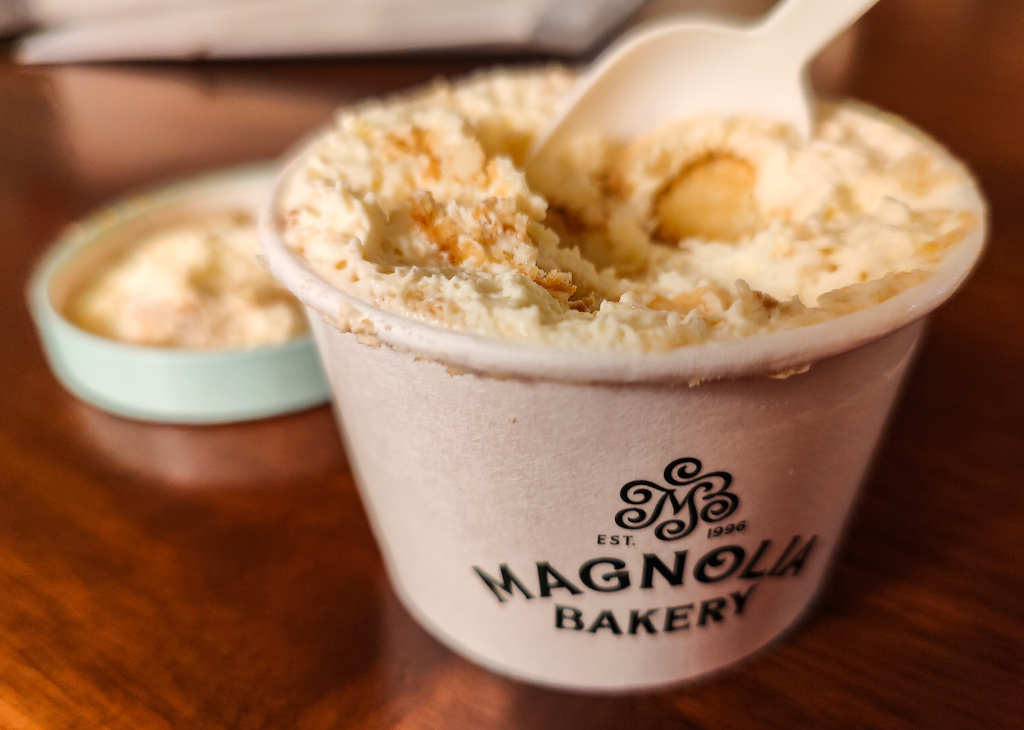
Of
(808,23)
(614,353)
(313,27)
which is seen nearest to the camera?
(614,353)

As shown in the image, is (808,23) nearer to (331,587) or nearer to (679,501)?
(679,501)

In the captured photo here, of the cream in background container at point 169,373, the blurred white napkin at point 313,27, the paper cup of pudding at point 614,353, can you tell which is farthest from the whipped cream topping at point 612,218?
the blurred white napkin at point 313,27

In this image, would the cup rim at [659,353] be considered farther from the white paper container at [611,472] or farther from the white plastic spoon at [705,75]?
the white plastic spoon at [705,75]

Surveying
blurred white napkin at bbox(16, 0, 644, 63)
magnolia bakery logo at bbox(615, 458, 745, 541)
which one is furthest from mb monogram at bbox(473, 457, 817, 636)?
blurred white napkin at bbox(16, 0, 644, 63)

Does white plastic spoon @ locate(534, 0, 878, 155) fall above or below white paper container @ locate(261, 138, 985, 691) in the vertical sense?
above

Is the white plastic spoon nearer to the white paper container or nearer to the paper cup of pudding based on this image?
the paper cup of pudding

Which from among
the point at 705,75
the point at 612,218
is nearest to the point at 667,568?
the point at 612,218
